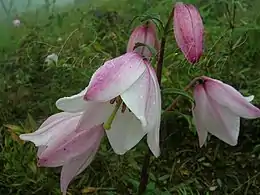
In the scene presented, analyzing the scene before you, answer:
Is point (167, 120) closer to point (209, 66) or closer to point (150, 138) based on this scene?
point (209, 66)

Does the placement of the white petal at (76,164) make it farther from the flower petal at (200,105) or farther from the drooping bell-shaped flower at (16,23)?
the drooping bell-shaped flower at (16,23)

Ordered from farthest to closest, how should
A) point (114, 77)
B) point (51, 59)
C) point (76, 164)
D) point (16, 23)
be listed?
1. point (16, 23)
2. point (51, 59)
3. point (76, 164)
4. point (114, 77)

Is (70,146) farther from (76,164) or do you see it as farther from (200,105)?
(200,105)

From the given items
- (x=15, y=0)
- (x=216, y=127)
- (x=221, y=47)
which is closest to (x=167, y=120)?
(x=221, y=47)

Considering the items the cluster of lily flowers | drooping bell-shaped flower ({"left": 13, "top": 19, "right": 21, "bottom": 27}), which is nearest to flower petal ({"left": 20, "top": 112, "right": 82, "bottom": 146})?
the cluster of lily flowers

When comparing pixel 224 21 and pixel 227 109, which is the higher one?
pixel 227 109

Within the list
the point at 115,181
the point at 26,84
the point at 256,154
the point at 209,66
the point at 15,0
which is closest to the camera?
the point at 115,181

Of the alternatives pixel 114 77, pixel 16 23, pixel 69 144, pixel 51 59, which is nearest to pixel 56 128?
pixel 69 144
